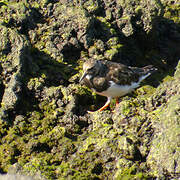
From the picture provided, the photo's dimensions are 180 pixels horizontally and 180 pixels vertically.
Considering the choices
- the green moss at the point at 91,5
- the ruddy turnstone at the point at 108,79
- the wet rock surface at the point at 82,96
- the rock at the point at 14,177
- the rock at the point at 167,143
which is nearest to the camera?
the rock at the point at 167,143

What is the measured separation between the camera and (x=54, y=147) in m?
5.45

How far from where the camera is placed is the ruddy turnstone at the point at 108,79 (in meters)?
6.45

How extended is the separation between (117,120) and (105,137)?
1.27 feet

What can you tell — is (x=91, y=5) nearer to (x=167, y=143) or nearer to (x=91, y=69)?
(x=91, y=69)

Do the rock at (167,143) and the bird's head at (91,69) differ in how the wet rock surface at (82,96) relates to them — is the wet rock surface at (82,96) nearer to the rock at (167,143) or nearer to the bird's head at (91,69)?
the rock at (167,143)

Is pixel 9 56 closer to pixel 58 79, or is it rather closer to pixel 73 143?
pixel 58 79

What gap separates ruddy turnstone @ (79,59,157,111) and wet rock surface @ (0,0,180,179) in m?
0.21

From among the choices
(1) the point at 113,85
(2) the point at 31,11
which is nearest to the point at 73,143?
(1) the point at 113,85

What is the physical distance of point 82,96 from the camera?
648 cm

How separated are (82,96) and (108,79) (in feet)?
1.97

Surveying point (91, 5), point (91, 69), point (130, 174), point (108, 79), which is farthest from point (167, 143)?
point (91, 5)

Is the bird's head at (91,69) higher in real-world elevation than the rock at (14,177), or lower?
higher

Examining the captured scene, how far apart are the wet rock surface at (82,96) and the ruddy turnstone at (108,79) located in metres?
0.21

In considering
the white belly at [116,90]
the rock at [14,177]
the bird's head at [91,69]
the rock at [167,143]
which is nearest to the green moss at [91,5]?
the bird's head at [91,69]
